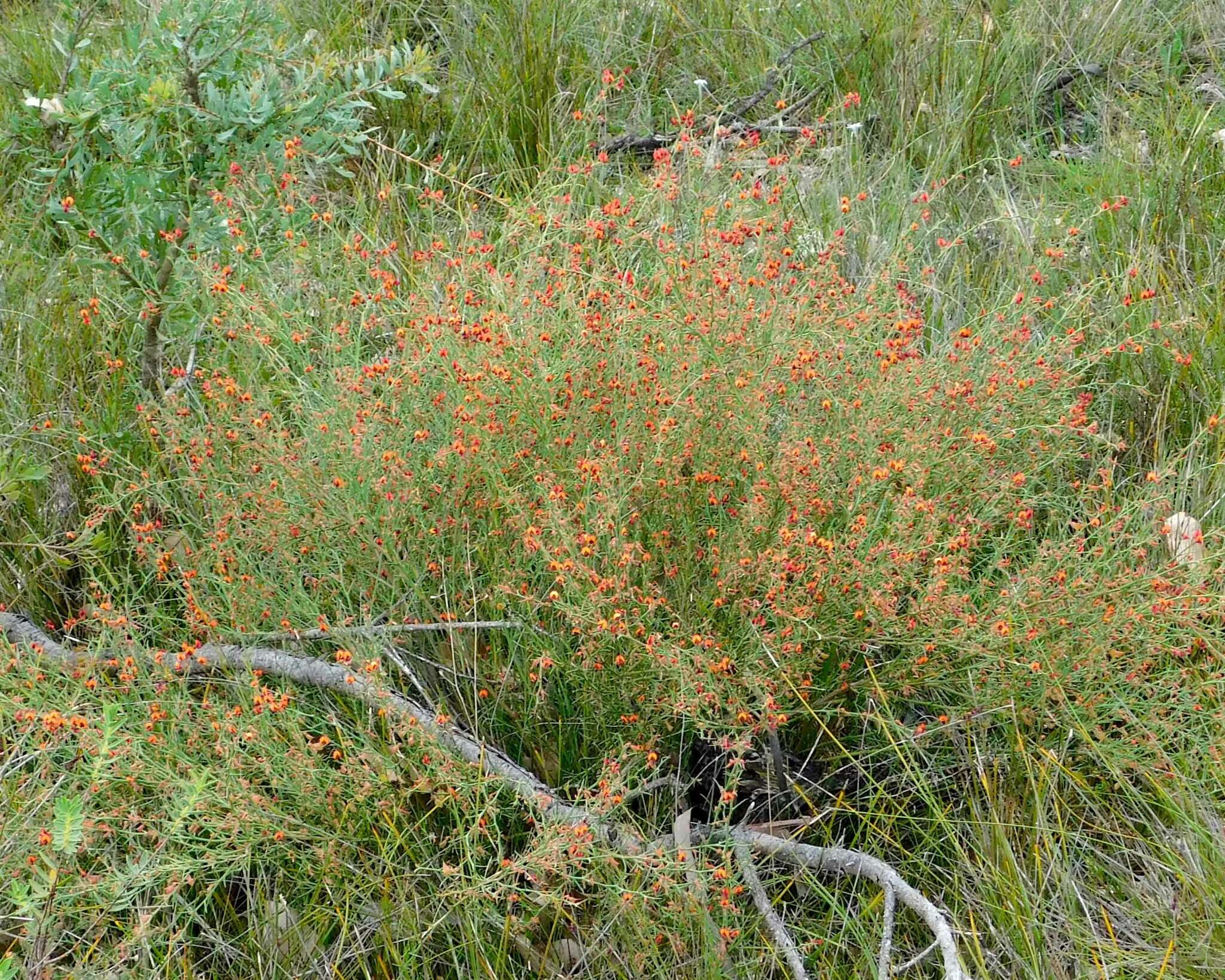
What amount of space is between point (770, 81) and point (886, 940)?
320 cm

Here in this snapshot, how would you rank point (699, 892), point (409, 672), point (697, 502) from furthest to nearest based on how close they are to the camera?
point (697, 502), point (409, 672), point (699, 892)

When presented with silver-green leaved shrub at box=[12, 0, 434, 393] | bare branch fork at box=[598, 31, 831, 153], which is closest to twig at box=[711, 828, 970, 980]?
silver-green leaved shrub at box=[12, 0, 434, 393]

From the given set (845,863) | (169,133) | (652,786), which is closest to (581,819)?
(652,786)

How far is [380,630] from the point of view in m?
2.21

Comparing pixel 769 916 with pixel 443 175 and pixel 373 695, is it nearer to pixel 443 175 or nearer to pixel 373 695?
pixel 373 695

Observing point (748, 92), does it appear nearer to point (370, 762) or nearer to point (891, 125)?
point (891, 125)

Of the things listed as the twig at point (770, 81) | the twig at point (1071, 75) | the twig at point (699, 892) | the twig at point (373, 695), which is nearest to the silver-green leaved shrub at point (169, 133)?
the twig at point (373, 695)

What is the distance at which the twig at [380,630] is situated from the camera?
2.15 m

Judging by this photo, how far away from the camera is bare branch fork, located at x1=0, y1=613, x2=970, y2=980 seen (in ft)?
6.30

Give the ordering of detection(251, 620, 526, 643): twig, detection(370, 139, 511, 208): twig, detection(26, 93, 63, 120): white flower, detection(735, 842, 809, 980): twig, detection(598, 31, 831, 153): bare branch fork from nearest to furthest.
Answer: detection(735, 842, 809, 980): twig
detection(251, 620, 526, 643): twig
detection(26, 93, 63, 120): white flower
detection(370, 139, 511, 208): twig
detection(598, 31, 831, 153): bare branch fork

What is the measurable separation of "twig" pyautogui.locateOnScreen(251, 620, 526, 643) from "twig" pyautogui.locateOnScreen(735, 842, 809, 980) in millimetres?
567

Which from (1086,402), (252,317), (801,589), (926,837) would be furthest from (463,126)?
(926,837)

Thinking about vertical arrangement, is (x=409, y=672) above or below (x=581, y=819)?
above

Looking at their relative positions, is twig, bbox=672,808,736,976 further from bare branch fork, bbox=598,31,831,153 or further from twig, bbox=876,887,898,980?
bare branch fork, bbox=598,31,831,153
